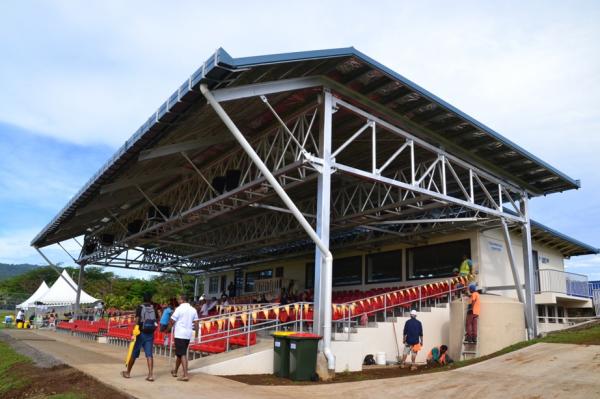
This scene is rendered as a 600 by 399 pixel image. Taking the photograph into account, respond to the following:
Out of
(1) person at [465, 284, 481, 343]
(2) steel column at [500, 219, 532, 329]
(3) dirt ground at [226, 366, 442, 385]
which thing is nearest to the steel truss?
(2) steel column at [500, 219, 532, 329]

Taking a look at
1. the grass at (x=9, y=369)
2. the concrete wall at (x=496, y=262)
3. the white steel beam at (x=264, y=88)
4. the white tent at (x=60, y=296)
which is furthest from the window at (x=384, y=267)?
the white tent at (x=60, y=296)

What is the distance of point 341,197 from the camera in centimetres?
1880

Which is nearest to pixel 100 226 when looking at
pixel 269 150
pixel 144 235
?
pixel 144 235

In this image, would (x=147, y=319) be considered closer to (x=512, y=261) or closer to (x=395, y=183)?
(x=395, y=183)

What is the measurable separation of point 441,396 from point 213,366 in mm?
4682

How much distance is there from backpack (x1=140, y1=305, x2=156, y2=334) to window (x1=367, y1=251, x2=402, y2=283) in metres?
14.3

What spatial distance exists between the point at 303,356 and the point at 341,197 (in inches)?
365

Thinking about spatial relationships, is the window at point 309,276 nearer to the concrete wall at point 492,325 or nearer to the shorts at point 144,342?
the concrete wall at point 492,325

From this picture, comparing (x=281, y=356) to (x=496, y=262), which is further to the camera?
(x=496, y=262)

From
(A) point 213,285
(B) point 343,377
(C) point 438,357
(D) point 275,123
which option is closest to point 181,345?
(B) point 343,377

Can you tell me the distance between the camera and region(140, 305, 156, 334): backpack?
369 inches

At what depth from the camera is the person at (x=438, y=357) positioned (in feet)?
44.6

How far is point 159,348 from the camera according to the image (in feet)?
49.7

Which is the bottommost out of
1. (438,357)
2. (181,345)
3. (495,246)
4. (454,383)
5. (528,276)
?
(454,383)
